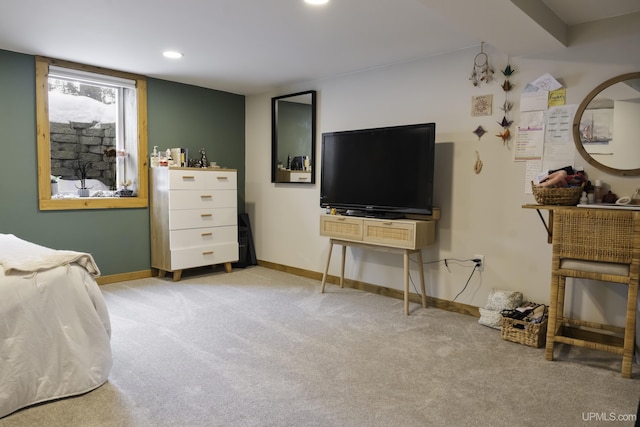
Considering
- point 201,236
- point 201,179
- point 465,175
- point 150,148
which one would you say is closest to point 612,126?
point 465,175

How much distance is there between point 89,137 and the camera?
13.5 feet

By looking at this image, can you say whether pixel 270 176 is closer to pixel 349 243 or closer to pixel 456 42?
pixel 349 243

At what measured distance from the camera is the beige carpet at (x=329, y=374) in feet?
6.01

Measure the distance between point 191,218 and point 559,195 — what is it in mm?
3335

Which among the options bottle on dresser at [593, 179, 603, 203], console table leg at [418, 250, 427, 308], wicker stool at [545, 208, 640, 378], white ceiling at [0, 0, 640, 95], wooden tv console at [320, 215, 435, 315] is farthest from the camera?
console table leg at [418, 250, 427, 308]

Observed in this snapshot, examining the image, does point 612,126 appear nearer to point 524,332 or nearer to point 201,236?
point 524,332

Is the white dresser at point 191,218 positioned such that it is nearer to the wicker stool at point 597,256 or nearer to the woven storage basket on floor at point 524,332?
the woven storage basket on floor at point 524,332

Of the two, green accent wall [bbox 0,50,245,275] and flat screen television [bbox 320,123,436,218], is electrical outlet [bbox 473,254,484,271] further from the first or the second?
green accent wall [bbox 0,50,245,275]

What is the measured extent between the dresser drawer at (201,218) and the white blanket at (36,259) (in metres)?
1.83

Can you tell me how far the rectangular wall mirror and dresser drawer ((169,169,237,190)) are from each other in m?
0.54

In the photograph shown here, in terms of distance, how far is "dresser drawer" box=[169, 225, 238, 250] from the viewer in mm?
4184

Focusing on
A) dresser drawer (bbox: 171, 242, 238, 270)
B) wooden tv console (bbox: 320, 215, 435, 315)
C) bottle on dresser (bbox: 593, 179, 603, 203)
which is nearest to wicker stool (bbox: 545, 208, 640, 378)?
bottle on dresser (bbox: 593, 179, 603, 203)

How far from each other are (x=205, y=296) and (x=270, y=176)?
176 cm

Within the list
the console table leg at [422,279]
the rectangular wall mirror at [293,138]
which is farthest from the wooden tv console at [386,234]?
the rectangular wall mirror at [293,138]
